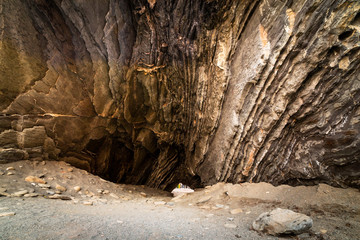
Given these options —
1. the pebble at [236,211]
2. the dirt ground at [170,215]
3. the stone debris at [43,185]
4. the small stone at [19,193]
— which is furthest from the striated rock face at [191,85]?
the small stone at [19,193]

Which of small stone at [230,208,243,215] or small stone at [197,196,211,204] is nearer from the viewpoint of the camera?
small stone at [230,208,243,215]

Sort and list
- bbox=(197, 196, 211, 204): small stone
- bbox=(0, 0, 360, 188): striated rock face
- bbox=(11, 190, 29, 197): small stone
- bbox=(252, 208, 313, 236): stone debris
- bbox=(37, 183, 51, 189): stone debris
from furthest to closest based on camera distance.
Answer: bbox=(197, 196, 211, 204): small stone < bbox=(37, 183, 51, 189): stone debris < bbox=(11, 190, 29, 197): small stone < bbox=(0, 0, 360, 188): striated rock face < bbox=(252, 208, 313, 236): stone debris

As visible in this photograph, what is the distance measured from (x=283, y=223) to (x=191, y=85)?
14.7ft

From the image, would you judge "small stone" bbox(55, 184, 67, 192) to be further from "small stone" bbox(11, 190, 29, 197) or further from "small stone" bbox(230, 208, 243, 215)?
"small stone" bbox(230, 208, 243, 215)

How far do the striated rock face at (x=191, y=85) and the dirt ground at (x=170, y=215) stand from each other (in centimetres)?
48

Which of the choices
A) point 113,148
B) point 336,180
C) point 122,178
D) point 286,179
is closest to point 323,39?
point 336,180

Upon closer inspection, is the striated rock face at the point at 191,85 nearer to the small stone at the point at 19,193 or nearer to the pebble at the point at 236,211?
the pebble at the point at 236,211

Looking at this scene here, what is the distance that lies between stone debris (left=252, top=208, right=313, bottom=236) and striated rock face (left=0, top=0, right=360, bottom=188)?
1.45 m

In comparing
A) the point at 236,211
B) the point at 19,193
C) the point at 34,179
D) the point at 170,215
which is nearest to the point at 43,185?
the point at 34,179

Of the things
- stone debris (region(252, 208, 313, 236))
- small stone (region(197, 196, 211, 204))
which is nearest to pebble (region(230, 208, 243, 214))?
stone debris (region(252, 208, 313, 236))

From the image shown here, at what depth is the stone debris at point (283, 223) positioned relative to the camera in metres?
1.73

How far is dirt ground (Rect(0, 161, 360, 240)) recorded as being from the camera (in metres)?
1.74

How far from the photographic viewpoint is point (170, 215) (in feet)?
8.84

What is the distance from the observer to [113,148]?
21.4 feet
